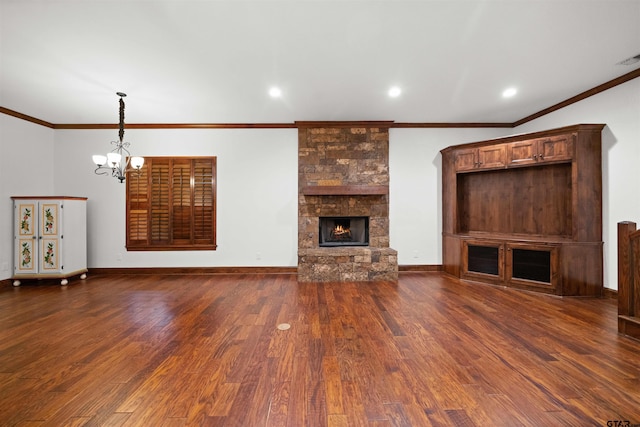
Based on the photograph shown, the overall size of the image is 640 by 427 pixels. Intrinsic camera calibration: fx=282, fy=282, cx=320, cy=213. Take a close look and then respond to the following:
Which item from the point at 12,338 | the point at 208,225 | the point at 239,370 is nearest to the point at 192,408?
the point at 239,370

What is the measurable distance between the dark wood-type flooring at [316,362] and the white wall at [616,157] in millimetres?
945

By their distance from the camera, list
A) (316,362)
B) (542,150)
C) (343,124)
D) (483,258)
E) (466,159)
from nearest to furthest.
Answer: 1. (316,362)
2. (542,150)
3. (483,258)
4. (466,159)
5. (343,124)

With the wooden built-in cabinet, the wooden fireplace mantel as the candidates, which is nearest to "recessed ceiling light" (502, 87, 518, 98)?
the wooden built-in cabinet

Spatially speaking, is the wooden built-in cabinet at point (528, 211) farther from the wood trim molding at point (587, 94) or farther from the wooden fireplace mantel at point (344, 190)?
the wooden fireplace mantel at point (344, 190)

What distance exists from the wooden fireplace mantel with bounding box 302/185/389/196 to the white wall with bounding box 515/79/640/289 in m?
3.02

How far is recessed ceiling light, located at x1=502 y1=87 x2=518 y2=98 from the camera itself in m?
3.95

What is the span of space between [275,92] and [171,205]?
306 centimetres

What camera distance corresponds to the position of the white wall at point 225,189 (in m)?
5.41

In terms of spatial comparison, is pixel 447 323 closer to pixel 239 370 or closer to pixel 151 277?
pixel 239 370

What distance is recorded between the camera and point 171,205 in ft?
17.7

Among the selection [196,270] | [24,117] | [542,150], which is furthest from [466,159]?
[24,117]

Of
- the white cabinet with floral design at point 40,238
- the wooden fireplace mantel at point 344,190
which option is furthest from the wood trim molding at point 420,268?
the white cabinet with floral design at point 40,238

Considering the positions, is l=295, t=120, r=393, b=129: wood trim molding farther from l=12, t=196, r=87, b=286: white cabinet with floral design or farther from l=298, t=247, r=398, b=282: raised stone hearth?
l=12, t=196, r=87, b=286: white cabinet with floral design

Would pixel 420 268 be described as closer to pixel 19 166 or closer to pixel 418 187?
pixel 418 187
